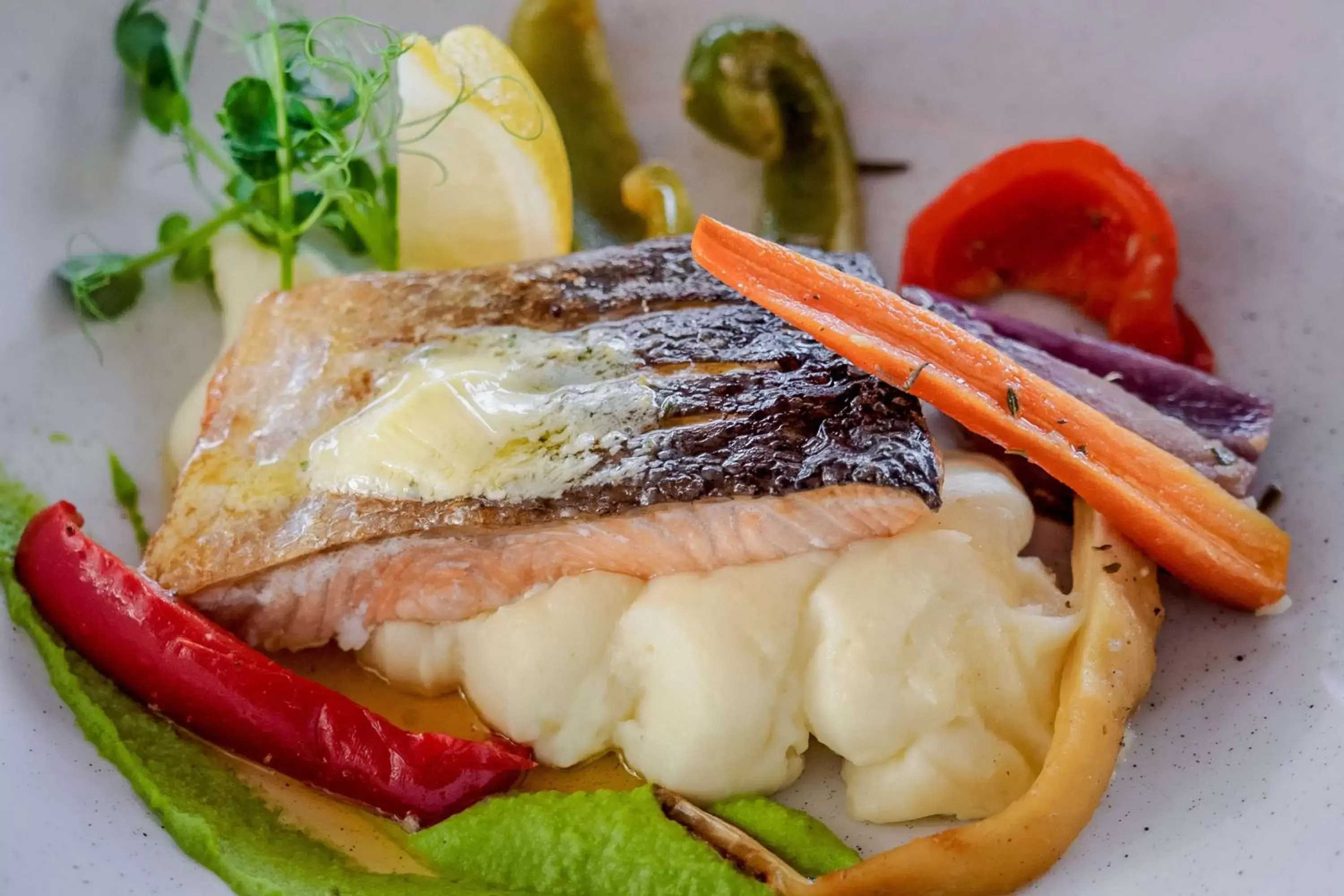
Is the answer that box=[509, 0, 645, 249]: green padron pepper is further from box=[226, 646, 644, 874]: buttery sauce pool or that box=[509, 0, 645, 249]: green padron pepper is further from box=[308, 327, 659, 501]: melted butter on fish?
box=[226, 646, 644, 874]: buttery sauce pool

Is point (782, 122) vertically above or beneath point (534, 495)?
above

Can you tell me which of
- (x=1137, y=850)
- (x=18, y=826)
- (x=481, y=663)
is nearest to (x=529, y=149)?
(x=481, y=663)

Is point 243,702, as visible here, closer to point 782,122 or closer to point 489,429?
point 489,429

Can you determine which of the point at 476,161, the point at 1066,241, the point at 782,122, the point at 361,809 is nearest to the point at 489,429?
the point at 361,809

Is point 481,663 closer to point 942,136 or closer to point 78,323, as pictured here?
point 78,323

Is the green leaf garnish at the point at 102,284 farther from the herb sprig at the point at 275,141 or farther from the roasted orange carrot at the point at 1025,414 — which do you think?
the roasted orange carrot at the point at 1025,414

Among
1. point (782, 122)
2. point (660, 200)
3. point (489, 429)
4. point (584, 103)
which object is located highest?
point (584, 103)
